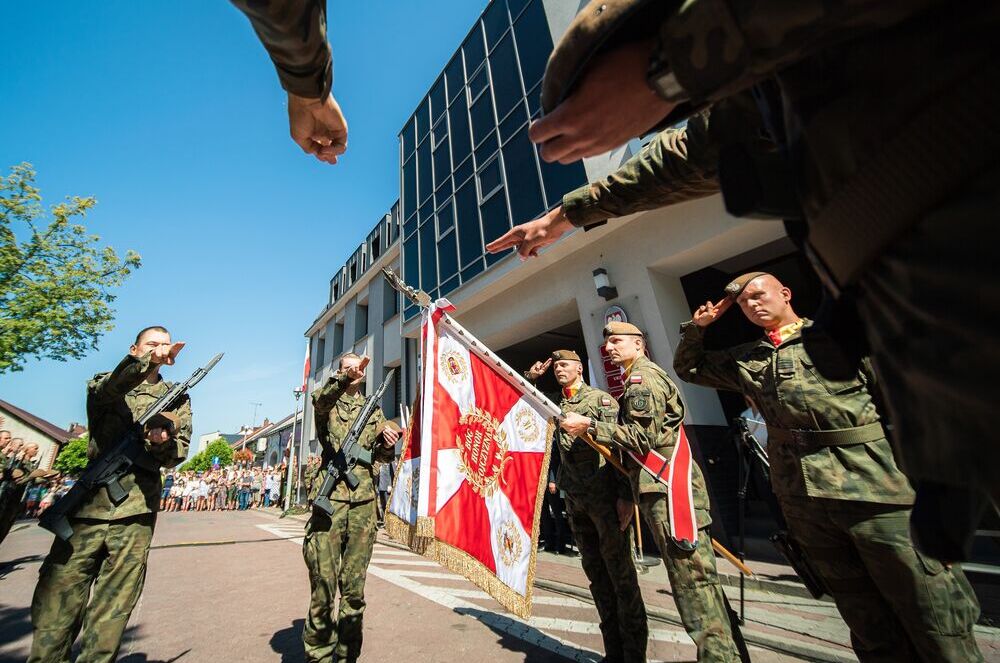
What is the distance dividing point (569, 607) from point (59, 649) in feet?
12.2

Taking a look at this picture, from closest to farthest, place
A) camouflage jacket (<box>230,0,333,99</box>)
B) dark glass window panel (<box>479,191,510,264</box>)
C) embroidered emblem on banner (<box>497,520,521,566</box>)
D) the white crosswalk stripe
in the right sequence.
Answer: camouflage jacket (<box>230,0,333,99</box>) → embroidered emblem on banner (<box>497,520,521,566</box>) → the white crosswalk stripe → dark glass window panel (<box>479,191,510,264</box>)

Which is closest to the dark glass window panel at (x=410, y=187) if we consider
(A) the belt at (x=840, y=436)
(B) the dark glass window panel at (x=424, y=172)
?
(B) the dark glass window panel at (x=424, y=172)

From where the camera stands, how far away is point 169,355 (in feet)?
9.27

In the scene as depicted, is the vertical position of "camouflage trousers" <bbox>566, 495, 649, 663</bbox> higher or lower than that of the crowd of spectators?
lower

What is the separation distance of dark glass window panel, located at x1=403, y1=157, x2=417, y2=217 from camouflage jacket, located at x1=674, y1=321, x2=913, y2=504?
1231cm

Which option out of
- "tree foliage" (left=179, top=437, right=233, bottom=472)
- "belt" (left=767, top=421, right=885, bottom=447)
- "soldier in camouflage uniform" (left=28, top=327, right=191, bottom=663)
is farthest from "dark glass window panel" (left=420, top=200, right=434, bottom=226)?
"tree foliage" (left=179, top=437, right=233, bottom=472)

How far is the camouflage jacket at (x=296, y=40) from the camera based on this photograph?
0.96 m

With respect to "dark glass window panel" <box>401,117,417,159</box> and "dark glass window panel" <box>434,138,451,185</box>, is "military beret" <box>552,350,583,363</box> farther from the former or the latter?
"dark glass window panel" <box>401,117,417,159</box>

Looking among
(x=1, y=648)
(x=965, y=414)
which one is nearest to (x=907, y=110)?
(x=965, y=414)

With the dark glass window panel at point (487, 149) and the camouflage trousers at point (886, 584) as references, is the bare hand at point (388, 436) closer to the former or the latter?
the camouflage trousers at point (886, 584)

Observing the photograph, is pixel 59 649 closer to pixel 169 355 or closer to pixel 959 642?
pixel 169 355

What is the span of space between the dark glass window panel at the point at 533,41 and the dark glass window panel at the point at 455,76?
252 cm

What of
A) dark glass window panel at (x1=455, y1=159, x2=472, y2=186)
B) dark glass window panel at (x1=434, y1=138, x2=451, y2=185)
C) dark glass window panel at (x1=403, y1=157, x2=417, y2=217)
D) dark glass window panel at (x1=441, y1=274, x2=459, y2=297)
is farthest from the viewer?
dark glass window panel at (x1=403, y1=157, x2=417, y2=217)

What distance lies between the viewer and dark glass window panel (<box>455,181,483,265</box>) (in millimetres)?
9945
